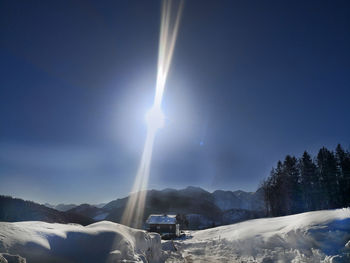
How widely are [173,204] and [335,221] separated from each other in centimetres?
16384

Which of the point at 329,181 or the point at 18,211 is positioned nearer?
the point at 18,211

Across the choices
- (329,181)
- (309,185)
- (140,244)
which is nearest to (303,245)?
(140,244)

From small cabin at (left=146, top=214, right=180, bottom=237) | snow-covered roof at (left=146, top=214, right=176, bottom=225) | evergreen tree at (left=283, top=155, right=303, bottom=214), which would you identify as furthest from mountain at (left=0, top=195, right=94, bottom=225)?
evergreen tree at (left=283, top=155, right=303, bottom=214)

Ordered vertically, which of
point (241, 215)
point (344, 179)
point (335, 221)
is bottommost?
point (241, 215)

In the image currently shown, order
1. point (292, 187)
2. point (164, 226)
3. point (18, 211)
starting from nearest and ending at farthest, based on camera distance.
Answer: point (18, 211) → point (164, 226) → point (292, 187)

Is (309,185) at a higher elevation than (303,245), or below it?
higher

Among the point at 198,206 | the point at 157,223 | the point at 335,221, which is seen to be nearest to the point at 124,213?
the point at 198,206

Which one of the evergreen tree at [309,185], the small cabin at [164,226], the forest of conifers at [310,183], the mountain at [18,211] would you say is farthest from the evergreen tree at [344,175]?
the mountain at [18,211]

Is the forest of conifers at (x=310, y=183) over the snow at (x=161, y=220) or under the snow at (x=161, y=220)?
over

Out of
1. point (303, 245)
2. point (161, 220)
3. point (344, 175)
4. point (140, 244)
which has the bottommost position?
point (161, 220)

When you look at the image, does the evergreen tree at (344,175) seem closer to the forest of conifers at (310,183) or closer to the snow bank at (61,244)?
the forest of conifers at (310,183)

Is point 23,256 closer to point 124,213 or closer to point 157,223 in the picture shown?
point 157,223

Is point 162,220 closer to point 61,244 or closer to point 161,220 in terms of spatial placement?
point 161,220

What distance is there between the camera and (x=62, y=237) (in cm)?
709
